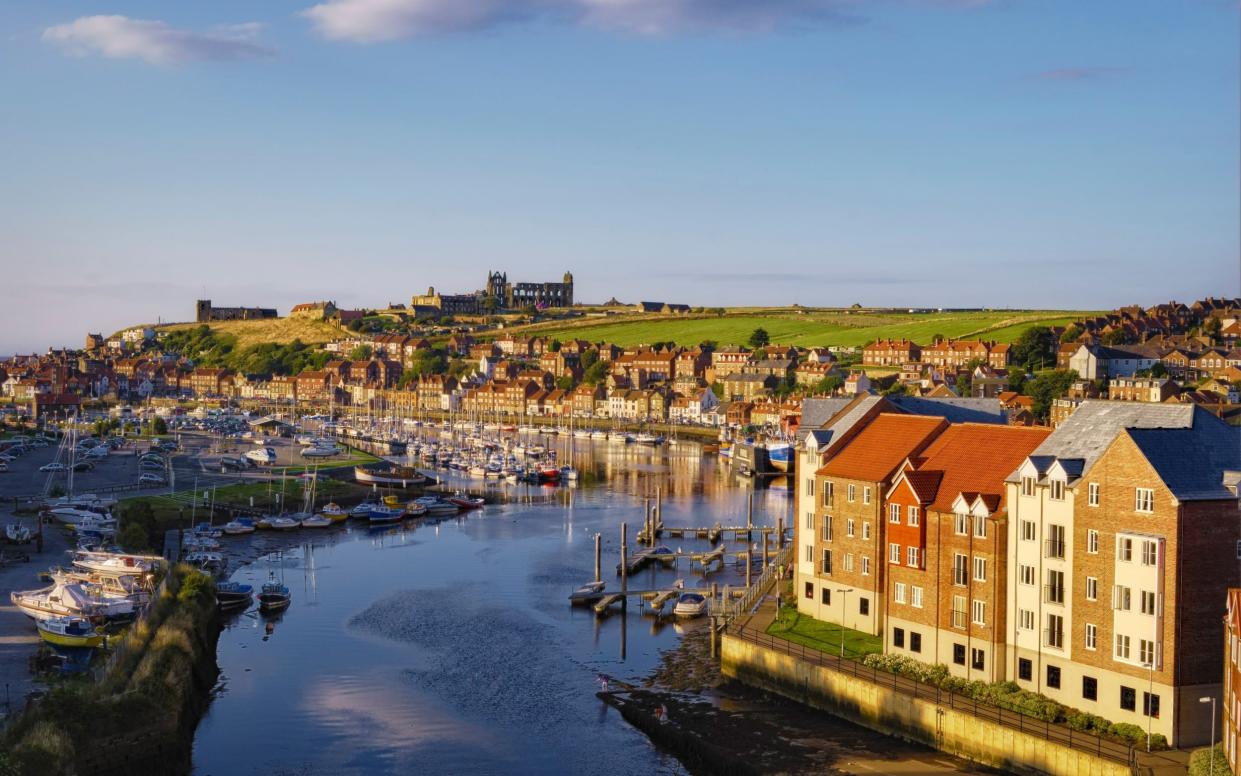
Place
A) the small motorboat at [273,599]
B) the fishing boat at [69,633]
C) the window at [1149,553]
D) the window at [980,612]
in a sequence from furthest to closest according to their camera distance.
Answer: the small motorboat at [273,599] < the fishing boat at [69,633] < the window at [980,612] < the window at [1149,553]

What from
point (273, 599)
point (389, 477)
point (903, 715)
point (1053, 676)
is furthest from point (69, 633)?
point (389, 477)

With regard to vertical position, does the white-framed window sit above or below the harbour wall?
above

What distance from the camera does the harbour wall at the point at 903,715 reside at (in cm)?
2847

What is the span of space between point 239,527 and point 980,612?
1881 inches

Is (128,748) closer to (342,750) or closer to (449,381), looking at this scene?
(342,750)

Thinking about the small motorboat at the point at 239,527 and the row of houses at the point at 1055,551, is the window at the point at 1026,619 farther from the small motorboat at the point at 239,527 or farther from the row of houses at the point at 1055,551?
the small motorboat at the point at 239,527

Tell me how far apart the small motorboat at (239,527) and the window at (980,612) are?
47262 millimetres

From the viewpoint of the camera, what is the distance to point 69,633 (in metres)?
41.0

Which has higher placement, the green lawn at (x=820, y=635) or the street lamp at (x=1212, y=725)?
the street lamp at (x=1212, y=725)

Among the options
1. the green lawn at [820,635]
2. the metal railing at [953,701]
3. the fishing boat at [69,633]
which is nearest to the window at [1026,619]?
the metal railing at [953,701]

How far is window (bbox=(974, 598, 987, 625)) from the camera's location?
3375cm

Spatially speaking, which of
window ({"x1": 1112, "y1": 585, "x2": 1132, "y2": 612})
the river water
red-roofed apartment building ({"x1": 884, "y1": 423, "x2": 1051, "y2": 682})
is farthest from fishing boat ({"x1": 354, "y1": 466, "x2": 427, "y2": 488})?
window ({"x1": 1112, "y1": 585, "x2": 1132, "y2": 612})

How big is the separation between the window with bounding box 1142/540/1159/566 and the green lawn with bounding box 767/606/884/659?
9768 millimetres

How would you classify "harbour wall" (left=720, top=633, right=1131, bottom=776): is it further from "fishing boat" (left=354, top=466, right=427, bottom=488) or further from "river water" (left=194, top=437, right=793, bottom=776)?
"fishing boat" (left=354, top=466, right=427, bottom=488)
